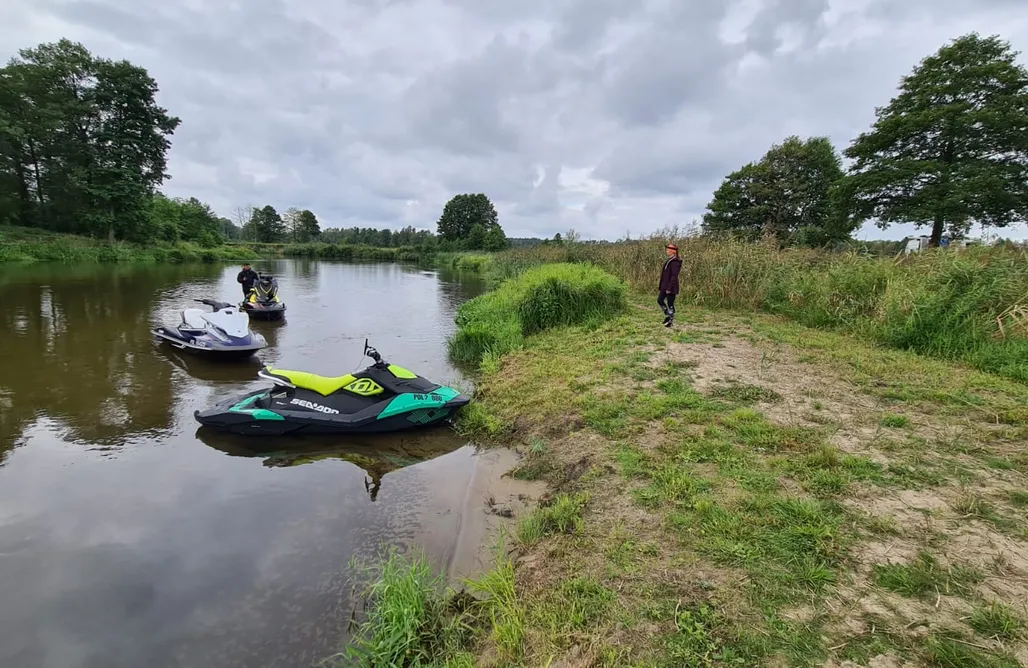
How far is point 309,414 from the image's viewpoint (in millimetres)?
6168

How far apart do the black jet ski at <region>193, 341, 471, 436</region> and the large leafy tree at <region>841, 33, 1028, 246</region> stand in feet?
92.2

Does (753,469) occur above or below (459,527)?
above

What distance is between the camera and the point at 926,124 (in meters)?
23.4

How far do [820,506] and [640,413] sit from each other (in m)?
2.31

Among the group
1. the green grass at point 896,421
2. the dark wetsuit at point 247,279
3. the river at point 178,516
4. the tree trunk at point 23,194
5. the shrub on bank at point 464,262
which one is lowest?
the river at point 178,516

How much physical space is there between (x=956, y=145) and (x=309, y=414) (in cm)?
3168

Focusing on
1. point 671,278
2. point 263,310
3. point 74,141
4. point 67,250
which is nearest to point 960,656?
point 671,278

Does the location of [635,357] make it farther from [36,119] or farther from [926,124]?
[36,119]

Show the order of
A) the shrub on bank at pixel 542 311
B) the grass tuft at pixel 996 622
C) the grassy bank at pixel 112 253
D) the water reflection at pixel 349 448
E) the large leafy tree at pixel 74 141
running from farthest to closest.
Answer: the large leafy tree at pixel 74 141, the grassy bank at pixel 112 253, the shrub on bank at pixel 542 311, the water reflection at pixel 349 448, the grass tuft at pixel 996 622

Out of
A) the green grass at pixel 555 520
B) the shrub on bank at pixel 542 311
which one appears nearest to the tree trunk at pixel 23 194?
the shrub on bank at pixel 542 311

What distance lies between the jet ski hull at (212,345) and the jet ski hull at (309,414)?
3.93 metres

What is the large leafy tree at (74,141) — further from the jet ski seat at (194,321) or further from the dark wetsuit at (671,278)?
the dark wetsuit at (671,278)

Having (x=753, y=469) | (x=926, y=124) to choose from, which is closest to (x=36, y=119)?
(x=753, y=469)

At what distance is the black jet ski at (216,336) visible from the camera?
987cm
